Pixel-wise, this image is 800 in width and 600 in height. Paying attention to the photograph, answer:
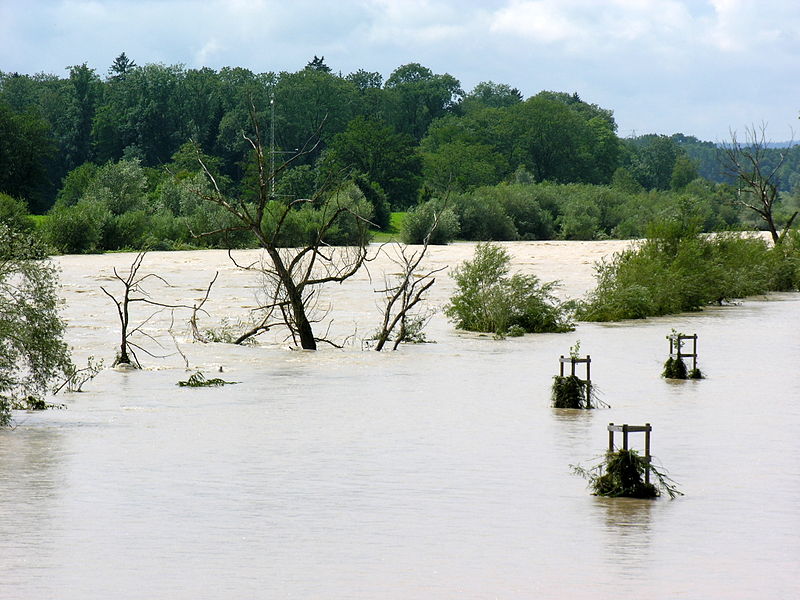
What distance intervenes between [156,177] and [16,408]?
67.9m

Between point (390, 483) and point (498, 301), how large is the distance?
17.8 meters

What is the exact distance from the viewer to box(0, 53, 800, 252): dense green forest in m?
66.4

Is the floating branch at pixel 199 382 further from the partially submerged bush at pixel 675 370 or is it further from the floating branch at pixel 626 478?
the floating branch at pixel 626 478

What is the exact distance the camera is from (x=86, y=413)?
18703 millimetres

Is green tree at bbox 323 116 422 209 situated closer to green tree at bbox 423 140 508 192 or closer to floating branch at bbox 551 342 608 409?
green tree at bbox 423 140 508 192

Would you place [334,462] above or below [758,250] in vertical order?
below

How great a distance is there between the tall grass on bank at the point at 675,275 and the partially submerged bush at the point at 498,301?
3.65 meters

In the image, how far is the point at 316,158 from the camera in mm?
108062

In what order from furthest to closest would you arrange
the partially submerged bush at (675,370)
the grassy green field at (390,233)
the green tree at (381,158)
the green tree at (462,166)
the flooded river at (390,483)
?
the green tree at (462,166) → the green tree at (381,158) → the grassy green field at (390,233) → the partially submerged bush at (675,370) → the flooded river at (390,483)

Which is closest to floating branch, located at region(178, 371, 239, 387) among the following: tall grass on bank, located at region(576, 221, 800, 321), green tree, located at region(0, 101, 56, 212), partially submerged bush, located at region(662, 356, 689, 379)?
partially submerged bush, located at region(662, 356, 689, 379)

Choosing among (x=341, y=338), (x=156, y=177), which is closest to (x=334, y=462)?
(x=341, y=338)

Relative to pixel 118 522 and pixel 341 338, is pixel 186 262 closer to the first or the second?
pixel 341 338

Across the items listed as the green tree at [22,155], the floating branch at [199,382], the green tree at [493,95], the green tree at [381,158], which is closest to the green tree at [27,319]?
the floating branch at [199,382]

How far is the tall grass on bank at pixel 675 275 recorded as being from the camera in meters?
35.6
